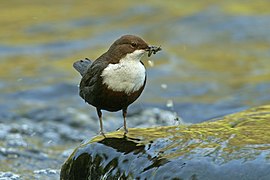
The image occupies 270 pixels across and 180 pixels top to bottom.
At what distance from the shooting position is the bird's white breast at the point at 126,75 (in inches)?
174

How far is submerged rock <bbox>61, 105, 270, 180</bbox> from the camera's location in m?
3.97

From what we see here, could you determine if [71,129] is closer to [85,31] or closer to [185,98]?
[185,98]

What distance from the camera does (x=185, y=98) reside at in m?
9.72

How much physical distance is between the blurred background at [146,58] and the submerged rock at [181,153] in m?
3.41

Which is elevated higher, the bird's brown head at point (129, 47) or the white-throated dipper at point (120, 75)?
the bird's brown head at point (129, 47)

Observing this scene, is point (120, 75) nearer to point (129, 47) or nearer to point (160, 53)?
point (129, 47)

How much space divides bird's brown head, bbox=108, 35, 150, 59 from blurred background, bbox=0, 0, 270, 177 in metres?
3.74

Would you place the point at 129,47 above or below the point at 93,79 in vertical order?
above

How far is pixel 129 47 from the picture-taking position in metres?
4.51

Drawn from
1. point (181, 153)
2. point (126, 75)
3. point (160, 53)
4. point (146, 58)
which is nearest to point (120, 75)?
point (126, 75)

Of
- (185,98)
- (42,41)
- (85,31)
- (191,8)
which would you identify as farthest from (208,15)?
(185,98)

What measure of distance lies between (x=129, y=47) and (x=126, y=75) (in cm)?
21

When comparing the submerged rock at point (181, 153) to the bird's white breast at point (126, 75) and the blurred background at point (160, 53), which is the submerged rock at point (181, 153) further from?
the blurred background at point (160, 53)

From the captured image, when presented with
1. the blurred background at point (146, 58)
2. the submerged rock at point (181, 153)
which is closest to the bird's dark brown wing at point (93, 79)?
the submerged rock at point (181, 153)
